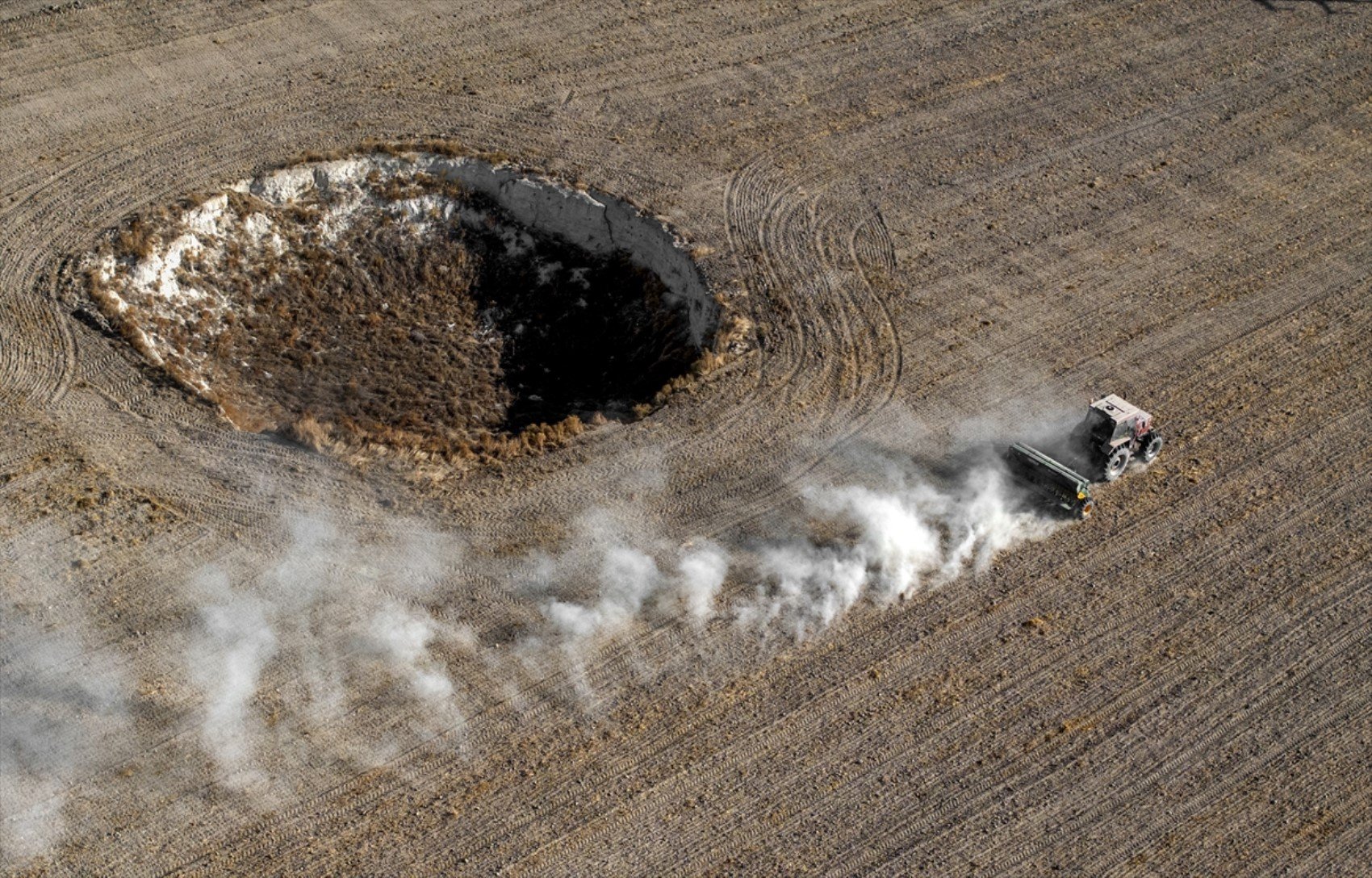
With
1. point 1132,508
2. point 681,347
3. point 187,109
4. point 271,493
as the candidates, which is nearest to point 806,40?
point 681,347

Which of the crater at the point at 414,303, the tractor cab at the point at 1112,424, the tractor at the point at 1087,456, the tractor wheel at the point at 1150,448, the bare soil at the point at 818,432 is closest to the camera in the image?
the bare soil at the point at 818,432

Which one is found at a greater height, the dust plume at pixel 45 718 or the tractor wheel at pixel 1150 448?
the dust plume at pixel 45 718

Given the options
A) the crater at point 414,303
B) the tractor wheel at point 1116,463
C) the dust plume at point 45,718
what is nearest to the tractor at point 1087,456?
the tractor wheel at point 1116,463

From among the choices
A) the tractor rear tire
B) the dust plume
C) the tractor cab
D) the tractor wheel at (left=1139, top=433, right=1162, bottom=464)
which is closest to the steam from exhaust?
the tractor rear tire

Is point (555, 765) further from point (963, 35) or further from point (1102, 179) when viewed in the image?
point (963, 35)

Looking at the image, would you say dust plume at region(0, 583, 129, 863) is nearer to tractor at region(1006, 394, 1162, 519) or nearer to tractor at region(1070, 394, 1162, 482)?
tractor at region(1006, 394, 1162, 519)

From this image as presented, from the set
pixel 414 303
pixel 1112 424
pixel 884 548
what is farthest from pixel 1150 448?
pixel 414 303

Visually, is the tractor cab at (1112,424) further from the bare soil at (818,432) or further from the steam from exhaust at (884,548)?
the steam from exhaust at (884,548)
